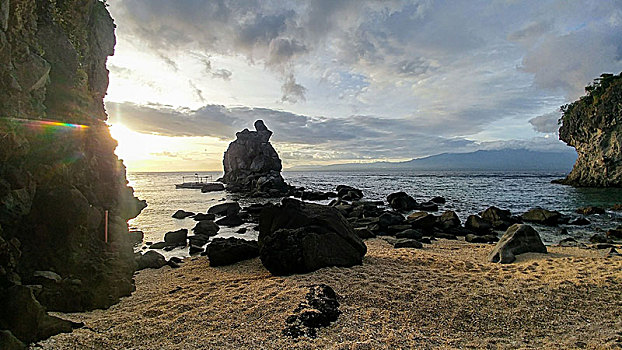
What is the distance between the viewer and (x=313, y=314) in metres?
6.86

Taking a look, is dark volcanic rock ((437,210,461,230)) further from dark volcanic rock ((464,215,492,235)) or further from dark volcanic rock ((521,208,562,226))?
dark volcanic rock ((521,208,562,226))

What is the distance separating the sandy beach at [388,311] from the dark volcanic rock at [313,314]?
166 mm

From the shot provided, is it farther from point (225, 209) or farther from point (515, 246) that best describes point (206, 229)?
point (515, 246)

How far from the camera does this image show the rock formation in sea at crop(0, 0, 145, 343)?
22.8ft

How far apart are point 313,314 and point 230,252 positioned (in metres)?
7.35

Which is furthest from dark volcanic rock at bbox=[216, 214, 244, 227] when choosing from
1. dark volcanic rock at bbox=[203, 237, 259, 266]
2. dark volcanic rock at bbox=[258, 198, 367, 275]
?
dark volcanic rock at bbox=[258, 198, 367, 275]

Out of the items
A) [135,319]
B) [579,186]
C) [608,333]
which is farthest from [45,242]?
[579,186]

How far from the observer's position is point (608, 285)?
8578 mm

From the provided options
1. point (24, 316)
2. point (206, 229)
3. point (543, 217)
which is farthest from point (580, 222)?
point (24, 316)

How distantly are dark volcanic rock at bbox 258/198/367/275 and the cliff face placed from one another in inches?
2695

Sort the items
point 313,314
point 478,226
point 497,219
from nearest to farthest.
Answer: point 313,314
point 478,226
point 497,219

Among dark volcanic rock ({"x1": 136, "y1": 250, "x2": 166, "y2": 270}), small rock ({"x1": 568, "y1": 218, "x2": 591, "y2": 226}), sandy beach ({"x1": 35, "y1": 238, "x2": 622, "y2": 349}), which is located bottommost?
dark volcanic rock ({"x1": 136, "y1": 250, "x2": 166, "y2": 270})

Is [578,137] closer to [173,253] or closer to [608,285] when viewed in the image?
[608,285]

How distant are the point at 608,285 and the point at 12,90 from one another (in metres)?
16.2
